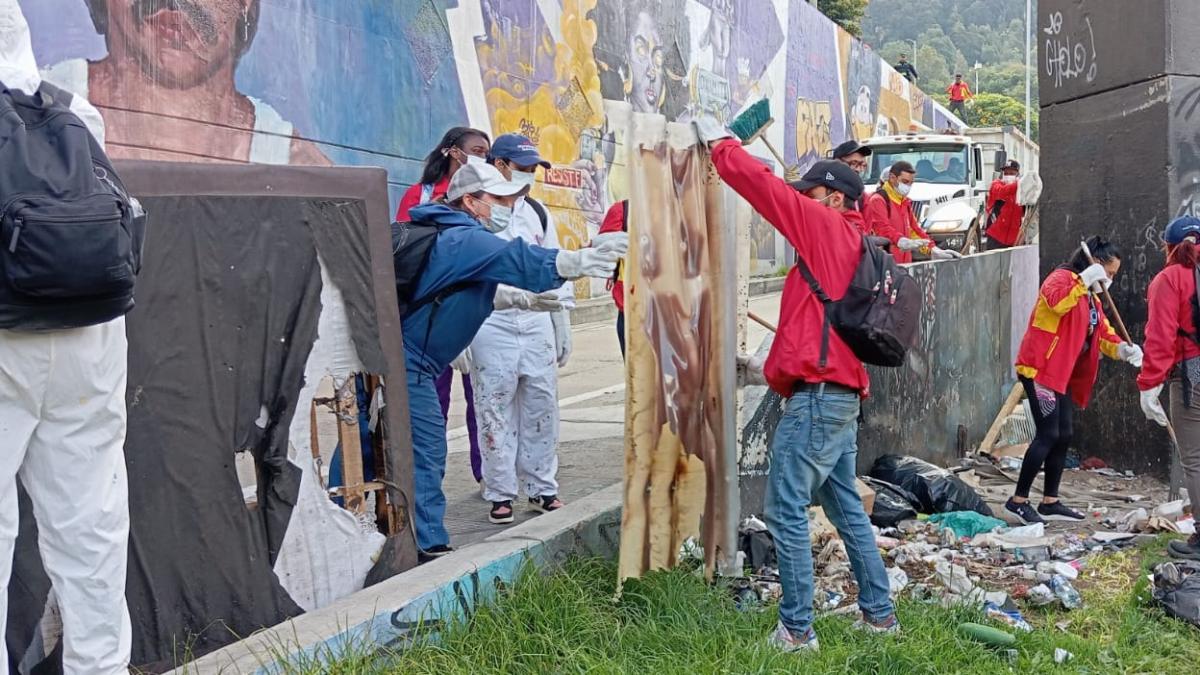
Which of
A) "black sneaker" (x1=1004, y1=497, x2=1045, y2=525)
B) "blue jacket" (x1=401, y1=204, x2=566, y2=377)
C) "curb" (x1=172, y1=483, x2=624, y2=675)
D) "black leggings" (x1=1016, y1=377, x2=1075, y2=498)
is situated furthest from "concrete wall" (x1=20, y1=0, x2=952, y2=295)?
"black sneaker" (x1=1004, y1=497, x2=1045, y2=525)

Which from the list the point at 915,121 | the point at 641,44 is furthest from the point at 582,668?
the point at 915,121

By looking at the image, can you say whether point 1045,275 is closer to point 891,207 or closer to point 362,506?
point 891,207

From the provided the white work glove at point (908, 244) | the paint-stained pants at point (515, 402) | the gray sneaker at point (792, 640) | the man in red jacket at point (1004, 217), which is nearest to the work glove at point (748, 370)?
the gray sneaker at point (792, 640)

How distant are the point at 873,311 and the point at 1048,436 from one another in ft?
10.4

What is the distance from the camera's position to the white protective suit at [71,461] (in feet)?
8.93

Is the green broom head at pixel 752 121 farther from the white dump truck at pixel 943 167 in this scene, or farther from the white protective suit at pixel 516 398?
the white dump truck at pixel 943 167

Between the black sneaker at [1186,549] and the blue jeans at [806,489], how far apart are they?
7.11 feet

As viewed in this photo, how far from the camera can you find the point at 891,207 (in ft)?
32.2

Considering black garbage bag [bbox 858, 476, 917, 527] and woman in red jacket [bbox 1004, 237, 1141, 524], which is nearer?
black garbage bag [bbox 858, 476, 917, 527]

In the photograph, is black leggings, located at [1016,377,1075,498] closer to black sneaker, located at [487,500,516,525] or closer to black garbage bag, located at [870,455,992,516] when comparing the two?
black garbage bag, located at [870,455,992,516]

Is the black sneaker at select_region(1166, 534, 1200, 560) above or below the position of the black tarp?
below

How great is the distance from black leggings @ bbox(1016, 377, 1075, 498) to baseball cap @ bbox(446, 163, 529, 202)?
3.64 meters

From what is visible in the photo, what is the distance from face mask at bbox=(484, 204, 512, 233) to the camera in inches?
184

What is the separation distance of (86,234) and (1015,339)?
8836 mm
